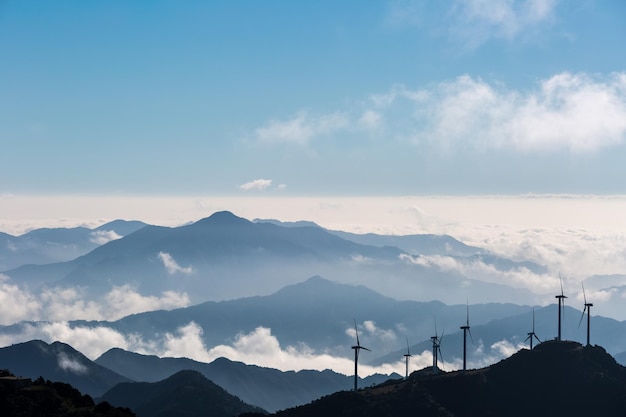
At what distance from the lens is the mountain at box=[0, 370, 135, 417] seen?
17350 cm

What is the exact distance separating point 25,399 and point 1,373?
20.4 metres

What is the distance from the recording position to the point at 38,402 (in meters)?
176

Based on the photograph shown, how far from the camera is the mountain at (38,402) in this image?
17350 centimetres

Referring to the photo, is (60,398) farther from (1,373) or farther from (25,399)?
(1,373)

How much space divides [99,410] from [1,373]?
27.6 metres

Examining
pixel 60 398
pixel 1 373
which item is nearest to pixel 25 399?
pixel 60 398

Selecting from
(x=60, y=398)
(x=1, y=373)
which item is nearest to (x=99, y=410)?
(x=60, y=398)

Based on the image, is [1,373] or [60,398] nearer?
[60,398]

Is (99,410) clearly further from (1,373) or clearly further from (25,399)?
(1,373)

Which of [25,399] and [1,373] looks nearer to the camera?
[25,399]

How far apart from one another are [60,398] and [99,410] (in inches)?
349

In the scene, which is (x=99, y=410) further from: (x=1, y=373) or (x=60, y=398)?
(x=1, y=373)

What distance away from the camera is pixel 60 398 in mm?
179500

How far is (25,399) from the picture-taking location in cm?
17575
